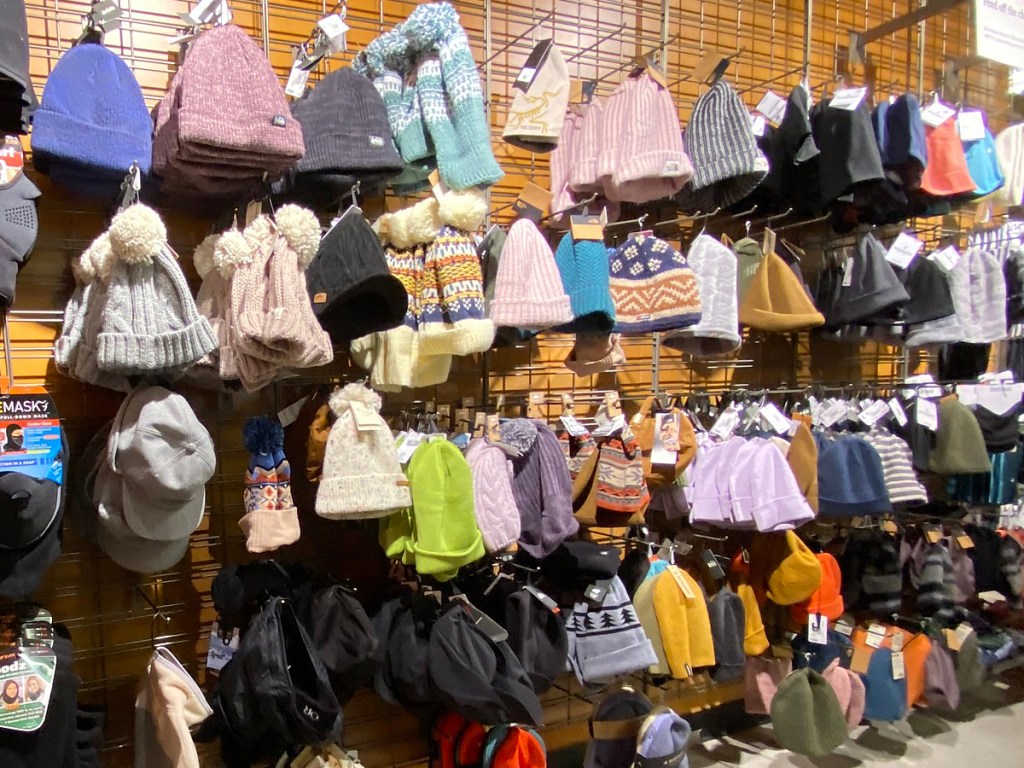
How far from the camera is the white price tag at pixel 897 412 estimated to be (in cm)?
288

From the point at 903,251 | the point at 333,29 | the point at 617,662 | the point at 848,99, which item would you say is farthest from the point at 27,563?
the point at 903,251

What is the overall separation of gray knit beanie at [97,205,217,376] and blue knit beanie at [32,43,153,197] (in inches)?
7.3

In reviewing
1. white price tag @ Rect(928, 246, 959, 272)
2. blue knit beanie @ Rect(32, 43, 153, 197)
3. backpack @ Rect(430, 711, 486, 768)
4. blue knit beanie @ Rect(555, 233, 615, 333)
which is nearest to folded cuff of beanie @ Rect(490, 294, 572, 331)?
blue knit beanie @ Rect(555, 233, 615, 333)

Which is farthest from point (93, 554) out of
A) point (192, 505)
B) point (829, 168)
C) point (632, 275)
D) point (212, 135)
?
point (829, 168)

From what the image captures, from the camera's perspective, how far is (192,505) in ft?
5.48

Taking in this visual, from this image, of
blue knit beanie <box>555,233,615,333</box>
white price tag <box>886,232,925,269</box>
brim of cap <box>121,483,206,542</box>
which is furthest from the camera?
white price tag <box>886,232,925,269</box>

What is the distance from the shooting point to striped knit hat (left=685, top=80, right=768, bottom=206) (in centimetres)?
232

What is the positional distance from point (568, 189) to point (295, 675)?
5.22 feet

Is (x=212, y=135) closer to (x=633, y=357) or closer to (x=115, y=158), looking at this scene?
(x=115, y=158)

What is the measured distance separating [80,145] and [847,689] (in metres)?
2.88

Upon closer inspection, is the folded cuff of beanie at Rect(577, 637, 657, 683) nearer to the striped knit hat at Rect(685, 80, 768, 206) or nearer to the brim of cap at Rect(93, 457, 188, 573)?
the brim of cap at Rect(93, 457, 188, 573)

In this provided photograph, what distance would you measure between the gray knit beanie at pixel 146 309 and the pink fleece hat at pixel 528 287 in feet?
2.41

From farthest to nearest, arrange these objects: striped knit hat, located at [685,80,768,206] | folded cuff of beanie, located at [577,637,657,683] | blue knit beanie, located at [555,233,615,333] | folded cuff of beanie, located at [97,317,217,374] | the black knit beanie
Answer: striped knit hat, located at [685,80,768,206] < folded cuff of beanie, located at [577,637,657,683] < blue knit beanie, located at [555,233,615,333] < the black knit beanie < folded cuff of beanie, located at [97,317,217,374]

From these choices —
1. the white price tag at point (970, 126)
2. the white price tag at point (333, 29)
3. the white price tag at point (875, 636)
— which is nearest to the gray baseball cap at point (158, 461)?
the white price tag at point (333, 29)
